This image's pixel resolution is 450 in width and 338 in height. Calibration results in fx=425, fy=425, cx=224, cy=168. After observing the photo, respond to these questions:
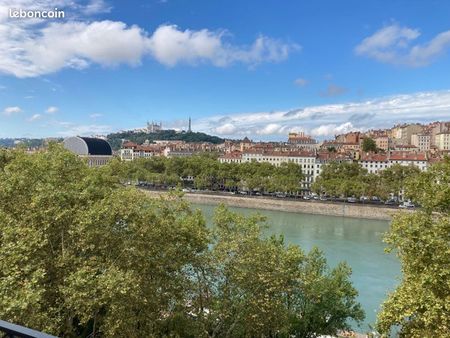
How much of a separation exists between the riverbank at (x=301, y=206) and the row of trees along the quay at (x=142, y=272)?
114 ft

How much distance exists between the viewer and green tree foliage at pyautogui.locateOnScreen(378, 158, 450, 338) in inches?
302

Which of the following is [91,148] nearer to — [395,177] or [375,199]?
[375,199]

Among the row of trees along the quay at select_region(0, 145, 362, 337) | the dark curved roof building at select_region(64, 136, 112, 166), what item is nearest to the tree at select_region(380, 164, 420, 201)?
the row of trees along the quay at select_region(0, 145, 362, 337)

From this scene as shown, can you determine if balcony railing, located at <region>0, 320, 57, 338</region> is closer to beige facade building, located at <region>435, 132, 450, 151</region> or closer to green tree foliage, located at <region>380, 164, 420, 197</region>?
green tree foliage, located at <region>380, 164, 420, 197</region>

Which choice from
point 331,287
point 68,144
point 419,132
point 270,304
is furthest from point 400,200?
point 68,144

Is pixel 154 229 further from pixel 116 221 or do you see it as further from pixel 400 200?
pixel 400 200

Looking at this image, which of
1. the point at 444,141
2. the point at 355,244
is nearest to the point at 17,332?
the point at 355,244

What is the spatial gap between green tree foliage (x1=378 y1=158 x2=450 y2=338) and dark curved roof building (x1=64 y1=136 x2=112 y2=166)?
3825 inches

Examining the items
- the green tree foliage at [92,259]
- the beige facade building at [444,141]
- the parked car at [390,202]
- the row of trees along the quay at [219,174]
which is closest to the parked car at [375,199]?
the parked car at [390,202]

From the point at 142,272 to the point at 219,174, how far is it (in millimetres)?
57451

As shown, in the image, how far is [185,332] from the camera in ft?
31.5

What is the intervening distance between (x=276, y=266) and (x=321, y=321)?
3352mm

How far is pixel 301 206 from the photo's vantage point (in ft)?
168

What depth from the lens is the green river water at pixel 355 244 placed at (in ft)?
66.1
